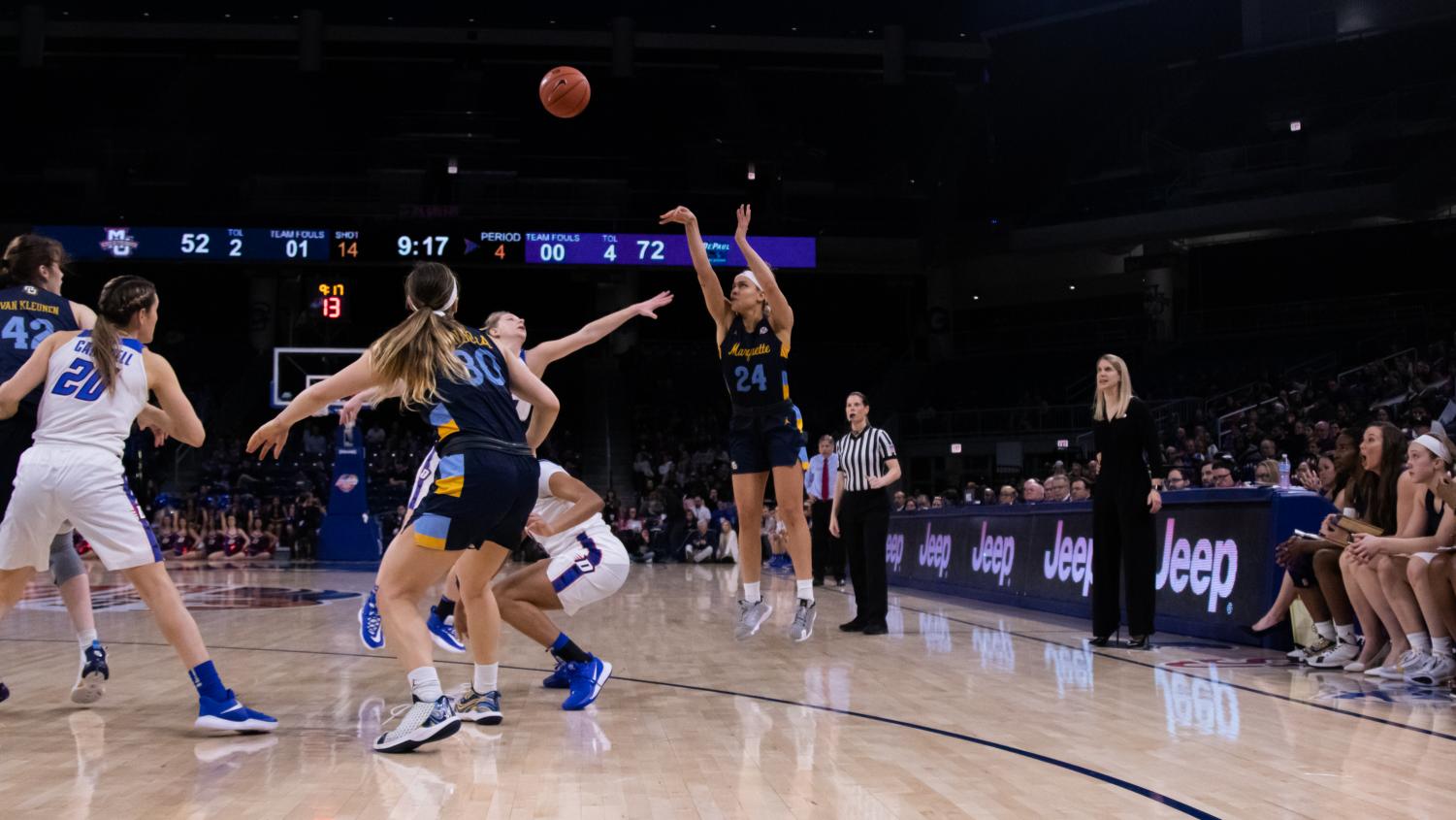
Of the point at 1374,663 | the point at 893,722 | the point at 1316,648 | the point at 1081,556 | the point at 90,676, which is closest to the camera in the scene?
the point at 893,722

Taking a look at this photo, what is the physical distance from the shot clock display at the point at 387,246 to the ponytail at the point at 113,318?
18377mm

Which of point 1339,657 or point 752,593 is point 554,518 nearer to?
point 752,593

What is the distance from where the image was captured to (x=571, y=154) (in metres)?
31.3

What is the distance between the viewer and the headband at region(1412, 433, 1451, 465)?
20.0 feet

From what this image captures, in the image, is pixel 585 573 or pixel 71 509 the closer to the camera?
pixel 71 509

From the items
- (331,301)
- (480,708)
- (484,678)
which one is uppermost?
(331,301)

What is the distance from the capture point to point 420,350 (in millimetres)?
4512

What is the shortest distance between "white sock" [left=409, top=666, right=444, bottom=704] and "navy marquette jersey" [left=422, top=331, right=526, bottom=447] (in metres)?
0.81

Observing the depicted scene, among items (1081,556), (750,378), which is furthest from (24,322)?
(1081,556)

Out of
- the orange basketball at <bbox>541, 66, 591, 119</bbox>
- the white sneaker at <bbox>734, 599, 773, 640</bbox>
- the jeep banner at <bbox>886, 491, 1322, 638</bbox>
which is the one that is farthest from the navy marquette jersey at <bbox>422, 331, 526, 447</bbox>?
the orange basketball at <bbox>541, 66, 591, 119</bbox>

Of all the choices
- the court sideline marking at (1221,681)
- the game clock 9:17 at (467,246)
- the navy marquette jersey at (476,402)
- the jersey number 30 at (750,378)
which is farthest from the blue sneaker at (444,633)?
the game clock 9:17 at (467,246)

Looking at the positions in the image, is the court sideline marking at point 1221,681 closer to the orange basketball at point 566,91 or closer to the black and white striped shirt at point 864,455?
the black and white striped shirt at point 864,455

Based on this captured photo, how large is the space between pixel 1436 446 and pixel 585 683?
13.6 feet

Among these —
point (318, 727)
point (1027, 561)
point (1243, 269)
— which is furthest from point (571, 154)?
point (318, 727)
